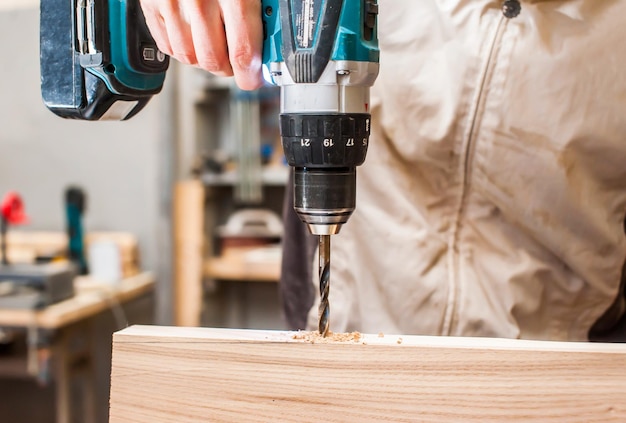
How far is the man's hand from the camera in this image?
0.66 m

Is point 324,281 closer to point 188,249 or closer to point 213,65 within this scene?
point 213,65

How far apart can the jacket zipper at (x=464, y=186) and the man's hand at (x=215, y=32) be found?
259 millimetres

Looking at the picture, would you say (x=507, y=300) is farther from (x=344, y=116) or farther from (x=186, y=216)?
(x=186, y=216)

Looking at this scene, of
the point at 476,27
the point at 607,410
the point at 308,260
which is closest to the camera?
the point at 607,410

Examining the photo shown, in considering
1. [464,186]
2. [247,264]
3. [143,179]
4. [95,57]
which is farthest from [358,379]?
[143,179]

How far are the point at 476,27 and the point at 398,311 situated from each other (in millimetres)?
364

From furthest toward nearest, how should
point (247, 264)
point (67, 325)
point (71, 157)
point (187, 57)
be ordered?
point (71, 157)
point (247, 264)
point (67, 325)
point (187, 57)

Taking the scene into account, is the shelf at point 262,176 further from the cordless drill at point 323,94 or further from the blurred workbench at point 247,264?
the cordless drill at point 323,94

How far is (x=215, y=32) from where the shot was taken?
2.23 feet

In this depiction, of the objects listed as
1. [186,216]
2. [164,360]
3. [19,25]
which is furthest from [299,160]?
[19,25]

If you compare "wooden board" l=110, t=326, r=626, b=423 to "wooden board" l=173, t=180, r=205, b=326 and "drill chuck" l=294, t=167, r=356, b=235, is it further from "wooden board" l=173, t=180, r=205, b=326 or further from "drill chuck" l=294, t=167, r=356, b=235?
"wooden board" l=173, t=180, r=205, b=326

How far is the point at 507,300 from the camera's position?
31.4 inches

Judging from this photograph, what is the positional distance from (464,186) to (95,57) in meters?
0.47

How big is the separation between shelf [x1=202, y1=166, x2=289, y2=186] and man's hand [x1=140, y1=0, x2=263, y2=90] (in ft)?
5.75
